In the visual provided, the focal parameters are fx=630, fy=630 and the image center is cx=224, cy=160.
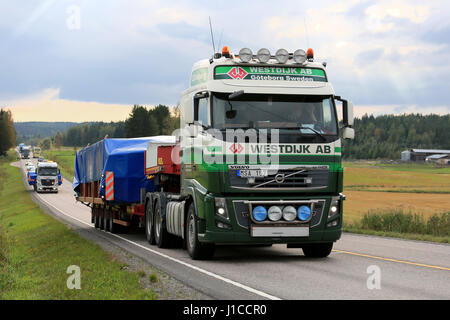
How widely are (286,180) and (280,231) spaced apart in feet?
3.25

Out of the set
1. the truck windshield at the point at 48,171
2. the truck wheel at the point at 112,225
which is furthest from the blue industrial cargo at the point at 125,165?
the truck windshield at the point at 48,171

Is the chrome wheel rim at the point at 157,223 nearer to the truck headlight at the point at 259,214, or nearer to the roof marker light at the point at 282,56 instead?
the truck headlight at the point at 259,214

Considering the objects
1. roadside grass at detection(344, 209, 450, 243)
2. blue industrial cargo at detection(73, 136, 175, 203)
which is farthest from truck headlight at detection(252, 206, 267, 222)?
roadside grass at detection(344, 209, 450, 243)

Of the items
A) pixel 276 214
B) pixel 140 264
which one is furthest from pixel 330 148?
pixel 140 264

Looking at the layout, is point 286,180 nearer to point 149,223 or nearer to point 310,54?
point 310,54

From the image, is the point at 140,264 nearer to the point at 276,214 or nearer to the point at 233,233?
the point at 233,233

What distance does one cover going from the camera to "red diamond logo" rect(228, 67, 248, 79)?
41.4ft

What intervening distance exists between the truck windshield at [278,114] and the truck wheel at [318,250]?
260 cm

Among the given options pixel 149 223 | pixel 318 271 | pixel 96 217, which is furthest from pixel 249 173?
pixel 96 217

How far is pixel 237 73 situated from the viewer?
12.6 m

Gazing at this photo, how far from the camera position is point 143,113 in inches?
5359

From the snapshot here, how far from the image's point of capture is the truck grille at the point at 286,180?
12039 mm

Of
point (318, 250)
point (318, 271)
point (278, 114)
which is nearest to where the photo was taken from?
point (318, 271)

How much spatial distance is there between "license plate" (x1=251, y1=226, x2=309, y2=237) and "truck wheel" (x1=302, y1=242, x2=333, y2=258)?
1365mm
